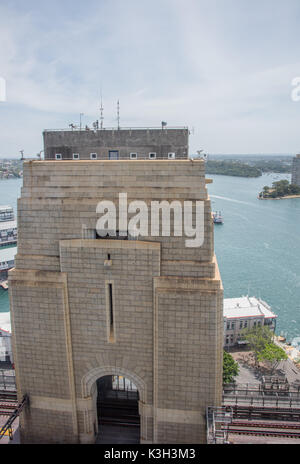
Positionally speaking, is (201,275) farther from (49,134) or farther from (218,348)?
(49,134)

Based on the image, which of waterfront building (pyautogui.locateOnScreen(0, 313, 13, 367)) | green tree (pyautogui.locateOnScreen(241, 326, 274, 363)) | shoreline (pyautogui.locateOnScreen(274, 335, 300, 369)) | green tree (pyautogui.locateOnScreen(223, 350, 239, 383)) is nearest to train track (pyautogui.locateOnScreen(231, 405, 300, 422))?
green tree (pyautogui.locateOnScreen(223, 350, 239, 383))

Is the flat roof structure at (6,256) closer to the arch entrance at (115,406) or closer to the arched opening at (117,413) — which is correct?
the arch entrance at (115,406)

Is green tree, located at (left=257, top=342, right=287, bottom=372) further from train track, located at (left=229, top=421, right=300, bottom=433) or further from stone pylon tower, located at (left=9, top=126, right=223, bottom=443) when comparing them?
stone pylon tower, located at (left=9, top=126, right=223, bottom=443)

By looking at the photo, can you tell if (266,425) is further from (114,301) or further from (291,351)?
(291,351)

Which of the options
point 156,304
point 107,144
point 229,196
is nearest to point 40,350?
point 156,304

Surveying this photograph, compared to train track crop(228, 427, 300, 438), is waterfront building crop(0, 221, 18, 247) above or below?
below

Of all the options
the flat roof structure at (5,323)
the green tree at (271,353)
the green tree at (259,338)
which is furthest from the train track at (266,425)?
the flat roof structure at (5,323)

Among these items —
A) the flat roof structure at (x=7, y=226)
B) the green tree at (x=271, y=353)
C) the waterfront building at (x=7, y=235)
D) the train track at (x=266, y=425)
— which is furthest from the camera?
the flat roof structure at (x=7, y=226)
